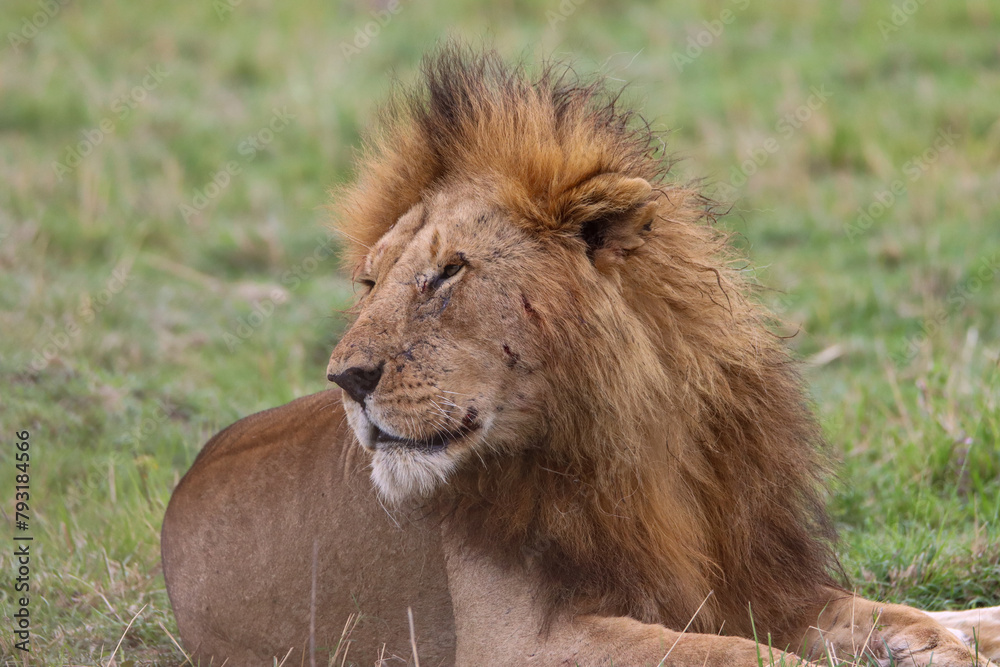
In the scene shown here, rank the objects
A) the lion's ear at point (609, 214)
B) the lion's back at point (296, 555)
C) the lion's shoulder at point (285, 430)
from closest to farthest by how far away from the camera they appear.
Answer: the lion's ear at point (609, 214), the lion's back at point (296, 555), the lion's shoulder at point (285, 430)

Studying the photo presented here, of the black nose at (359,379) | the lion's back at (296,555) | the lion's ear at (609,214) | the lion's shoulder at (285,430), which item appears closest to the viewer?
the black nose at (359,379)

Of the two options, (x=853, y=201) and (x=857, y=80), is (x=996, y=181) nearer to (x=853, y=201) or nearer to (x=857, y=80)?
(x=853, y=201)

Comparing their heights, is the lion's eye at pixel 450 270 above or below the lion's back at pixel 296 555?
above

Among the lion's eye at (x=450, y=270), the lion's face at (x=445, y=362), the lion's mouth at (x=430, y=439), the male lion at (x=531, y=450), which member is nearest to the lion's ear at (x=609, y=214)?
the male lion at (x=531, y=450)

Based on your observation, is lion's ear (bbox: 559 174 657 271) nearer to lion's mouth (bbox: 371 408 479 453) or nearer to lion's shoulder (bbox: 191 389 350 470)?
lion's mouth (bbox: 371 408 479 453)

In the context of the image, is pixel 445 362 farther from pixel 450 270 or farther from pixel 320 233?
pixel 320 233

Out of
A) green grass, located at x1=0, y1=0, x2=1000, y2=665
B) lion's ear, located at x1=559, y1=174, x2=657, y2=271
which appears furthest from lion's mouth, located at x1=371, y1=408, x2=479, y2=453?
green grass, located at x1=0, y1=0, x2=1000, y2=665

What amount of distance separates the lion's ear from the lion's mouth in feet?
1.56

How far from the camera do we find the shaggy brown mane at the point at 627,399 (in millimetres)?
2805

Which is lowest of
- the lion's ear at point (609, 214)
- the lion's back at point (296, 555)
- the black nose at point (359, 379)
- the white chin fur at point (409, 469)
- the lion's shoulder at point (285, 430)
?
the lion's back at point (296, 555)

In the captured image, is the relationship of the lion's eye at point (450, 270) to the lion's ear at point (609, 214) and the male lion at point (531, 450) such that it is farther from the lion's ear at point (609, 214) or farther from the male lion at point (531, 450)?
the lion's ear at point (609, 214)

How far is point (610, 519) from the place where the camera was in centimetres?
286

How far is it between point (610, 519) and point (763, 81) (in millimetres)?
7545

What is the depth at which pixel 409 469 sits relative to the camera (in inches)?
107
